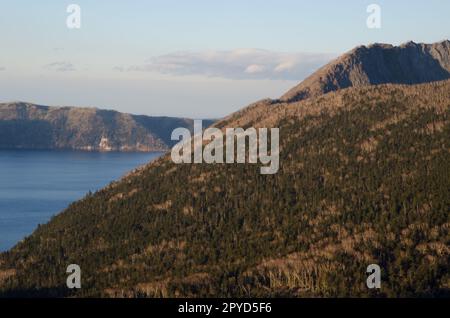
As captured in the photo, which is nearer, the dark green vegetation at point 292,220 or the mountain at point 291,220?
the mountain at point 291,220

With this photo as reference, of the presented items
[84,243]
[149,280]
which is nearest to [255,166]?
[84,243]

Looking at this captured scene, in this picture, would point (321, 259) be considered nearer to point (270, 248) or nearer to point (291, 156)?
point (270, 248)

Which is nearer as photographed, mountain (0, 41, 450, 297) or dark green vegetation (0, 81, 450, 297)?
mountain (0, 41, 450, 297)
